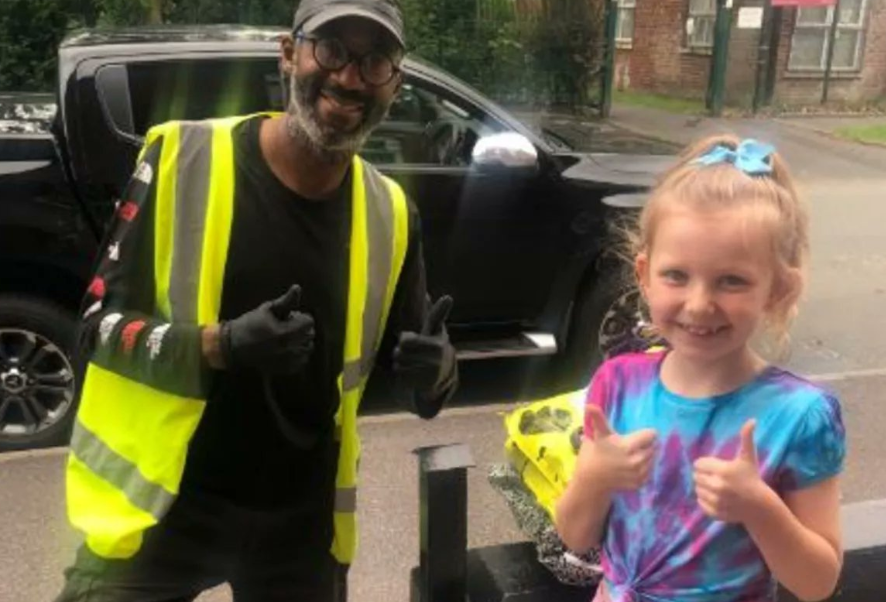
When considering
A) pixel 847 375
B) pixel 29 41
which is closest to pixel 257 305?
pixel 847 375

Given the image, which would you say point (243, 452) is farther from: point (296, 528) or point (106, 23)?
point (106, 23)

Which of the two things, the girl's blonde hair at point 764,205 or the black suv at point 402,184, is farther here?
the black suv at point 402,184

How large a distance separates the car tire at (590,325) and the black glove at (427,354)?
132 inches

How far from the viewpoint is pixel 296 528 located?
205 centimetres

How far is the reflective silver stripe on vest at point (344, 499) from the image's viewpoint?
2.09m

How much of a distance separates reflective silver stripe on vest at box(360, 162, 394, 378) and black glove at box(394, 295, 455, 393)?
0.08 meters

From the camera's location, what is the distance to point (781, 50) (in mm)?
18891

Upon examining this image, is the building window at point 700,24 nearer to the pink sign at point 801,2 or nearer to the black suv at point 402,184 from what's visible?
the pink sign at point 801,2

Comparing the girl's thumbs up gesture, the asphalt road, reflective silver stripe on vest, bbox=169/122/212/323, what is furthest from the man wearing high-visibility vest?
the asphalt road

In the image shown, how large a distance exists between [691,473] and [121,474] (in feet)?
3.40

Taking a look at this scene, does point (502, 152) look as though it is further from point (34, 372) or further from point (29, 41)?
point (29, 41)

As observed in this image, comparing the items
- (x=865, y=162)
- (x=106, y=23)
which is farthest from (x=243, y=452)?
(x=865, y=162)

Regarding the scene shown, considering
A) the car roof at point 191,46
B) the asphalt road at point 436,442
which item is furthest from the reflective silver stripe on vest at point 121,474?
the car roof at point 191,46

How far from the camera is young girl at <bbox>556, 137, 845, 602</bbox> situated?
1.51 meters
